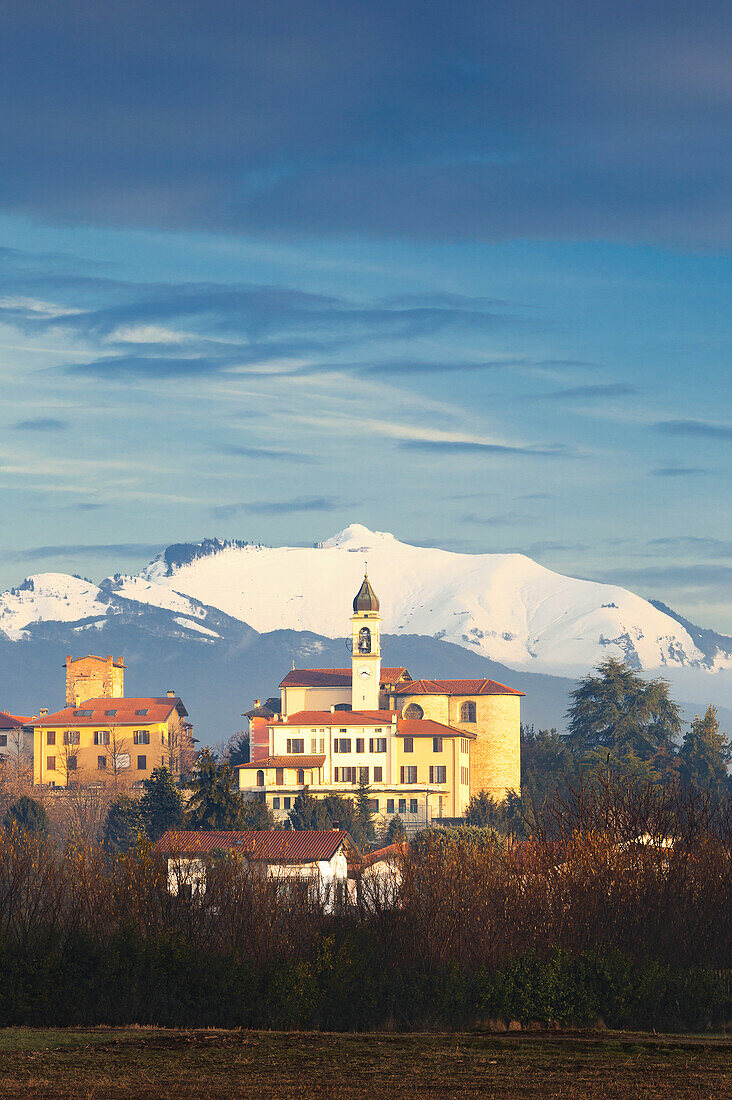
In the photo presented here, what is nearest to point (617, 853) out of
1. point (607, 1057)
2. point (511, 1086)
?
point (607, 1057)

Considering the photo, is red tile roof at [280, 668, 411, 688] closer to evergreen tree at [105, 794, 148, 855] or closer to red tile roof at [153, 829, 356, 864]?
evergreen tree at [105, 794, 148, 855]

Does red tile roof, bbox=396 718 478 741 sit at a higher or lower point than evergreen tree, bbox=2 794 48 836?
higher

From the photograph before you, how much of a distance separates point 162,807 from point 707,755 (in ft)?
170

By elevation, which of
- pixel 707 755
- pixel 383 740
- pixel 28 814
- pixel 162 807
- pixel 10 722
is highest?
pixel 10 722

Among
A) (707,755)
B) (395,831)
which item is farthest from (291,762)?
(707,755)

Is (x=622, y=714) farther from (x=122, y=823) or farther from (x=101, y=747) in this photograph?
(x=122, y=823)

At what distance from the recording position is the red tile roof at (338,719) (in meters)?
135

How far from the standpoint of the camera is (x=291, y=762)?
13275 cm

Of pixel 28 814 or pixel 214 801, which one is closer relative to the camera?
pixel 214 801

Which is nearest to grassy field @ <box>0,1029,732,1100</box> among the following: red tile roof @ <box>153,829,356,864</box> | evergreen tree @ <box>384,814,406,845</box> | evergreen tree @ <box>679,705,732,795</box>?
red tile roof @ <box>153,829,356,864</box>

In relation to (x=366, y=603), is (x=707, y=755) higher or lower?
lower

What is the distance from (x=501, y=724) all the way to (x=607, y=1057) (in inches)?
4229

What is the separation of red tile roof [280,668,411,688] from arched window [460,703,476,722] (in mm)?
6477

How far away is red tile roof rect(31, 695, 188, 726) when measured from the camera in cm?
14325
